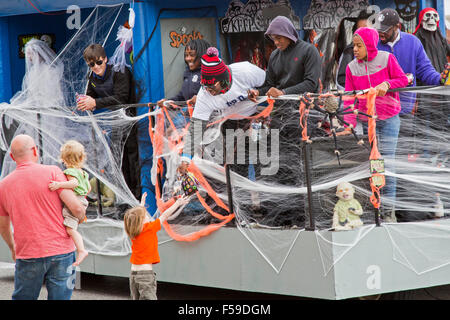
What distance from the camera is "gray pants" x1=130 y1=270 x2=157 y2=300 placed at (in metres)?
5.93

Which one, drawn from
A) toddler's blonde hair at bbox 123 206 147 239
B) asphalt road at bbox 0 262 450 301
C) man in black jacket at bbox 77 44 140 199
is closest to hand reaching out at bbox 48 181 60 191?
toddler's blonde hair at bbox 123 206 147 239

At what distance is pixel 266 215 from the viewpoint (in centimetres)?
666

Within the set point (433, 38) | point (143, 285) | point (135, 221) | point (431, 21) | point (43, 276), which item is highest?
point (431, 21)

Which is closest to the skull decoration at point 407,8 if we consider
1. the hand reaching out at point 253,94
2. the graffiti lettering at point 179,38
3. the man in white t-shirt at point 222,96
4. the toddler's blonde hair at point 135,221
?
the graffiti lettering at point 179,38

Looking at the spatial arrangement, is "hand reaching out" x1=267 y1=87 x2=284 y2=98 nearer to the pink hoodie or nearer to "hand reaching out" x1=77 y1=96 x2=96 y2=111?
the pink hoodie

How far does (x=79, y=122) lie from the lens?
8.25 metres

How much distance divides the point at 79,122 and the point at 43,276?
10.6 ft

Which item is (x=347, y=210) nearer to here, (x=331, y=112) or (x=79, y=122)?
(x=331, y=112)

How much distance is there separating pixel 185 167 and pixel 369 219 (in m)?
1.81

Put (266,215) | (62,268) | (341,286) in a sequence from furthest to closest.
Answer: (266,215) < (341,286) < (62,268)

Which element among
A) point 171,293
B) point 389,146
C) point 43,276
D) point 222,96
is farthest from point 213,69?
point 171,293
